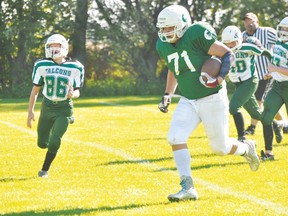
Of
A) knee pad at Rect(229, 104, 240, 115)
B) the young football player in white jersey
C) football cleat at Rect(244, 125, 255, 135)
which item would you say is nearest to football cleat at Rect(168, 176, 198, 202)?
the young football player in white jersey

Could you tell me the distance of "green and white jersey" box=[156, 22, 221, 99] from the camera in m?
5.99

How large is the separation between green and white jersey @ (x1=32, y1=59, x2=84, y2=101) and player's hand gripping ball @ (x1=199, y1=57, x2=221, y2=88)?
197 centimetres

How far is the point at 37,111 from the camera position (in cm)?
1748

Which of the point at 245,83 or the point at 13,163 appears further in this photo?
the point at 245,83

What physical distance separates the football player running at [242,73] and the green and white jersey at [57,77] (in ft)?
6.41

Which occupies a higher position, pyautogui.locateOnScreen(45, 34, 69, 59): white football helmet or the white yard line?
pyautogui.locateOnScreen(45, 34, 69, 59): white football helmet

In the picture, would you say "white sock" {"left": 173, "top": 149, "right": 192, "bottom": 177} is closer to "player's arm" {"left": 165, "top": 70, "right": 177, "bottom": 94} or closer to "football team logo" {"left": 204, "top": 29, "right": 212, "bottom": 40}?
"player's arm" {"left": 165, "top": 70, "right": 177, "bottom": 94}

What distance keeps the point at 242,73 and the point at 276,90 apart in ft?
3.02

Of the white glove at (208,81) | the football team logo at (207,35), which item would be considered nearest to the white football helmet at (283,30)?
the football team logo at (207,35)

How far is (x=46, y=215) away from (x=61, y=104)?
7.03ft

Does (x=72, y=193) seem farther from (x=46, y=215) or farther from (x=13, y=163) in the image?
(x=13, y=163)

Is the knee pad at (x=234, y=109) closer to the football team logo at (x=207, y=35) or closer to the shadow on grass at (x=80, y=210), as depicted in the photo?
the football team logo at (x=207, y=35)

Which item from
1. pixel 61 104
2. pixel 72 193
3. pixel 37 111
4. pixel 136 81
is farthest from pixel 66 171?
pixel 136 81

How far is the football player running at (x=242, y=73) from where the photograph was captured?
8.71 m
